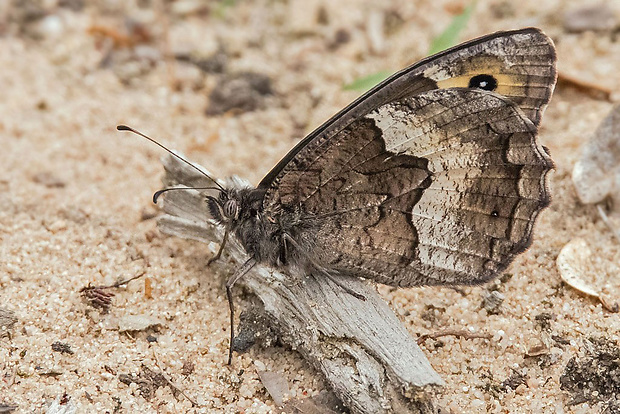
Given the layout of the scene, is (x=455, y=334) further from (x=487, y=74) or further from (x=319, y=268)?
(x=487, y=74)

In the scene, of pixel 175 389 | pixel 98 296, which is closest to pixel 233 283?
pixel 175 389

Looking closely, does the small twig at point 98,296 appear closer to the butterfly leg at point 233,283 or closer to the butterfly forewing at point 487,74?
the butterfly leg at point 233,283

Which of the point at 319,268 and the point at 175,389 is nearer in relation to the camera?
the point at 175,389

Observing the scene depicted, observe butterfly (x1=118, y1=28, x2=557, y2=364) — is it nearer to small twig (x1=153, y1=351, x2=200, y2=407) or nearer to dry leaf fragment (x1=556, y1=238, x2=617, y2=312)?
small twig (x1=153, y1=351, x2=200, y2=407)

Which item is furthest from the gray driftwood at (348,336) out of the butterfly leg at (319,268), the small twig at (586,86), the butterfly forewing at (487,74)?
the small twig at (586,86)

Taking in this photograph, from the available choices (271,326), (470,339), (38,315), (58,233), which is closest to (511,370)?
(470,339)

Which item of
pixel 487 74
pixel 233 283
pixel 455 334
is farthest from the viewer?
pixel 455 334

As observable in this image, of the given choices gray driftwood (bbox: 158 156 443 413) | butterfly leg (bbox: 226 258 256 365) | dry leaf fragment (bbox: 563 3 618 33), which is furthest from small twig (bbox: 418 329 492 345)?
dry leaf fragment (bbox: 563 3 618 33)
